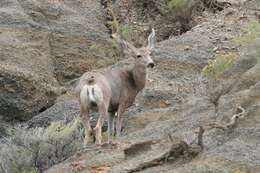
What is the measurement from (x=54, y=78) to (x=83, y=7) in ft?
12.4

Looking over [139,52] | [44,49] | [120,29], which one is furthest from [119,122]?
[120,29]

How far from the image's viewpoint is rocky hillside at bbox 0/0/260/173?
10898 mm

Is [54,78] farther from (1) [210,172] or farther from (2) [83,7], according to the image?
(1) [210,172]

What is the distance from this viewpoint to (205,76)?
17328mm

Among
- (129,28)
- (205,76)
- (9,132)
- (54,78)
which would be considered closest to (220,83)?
(205,76)

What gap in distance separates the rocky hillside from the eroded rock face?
0.03m

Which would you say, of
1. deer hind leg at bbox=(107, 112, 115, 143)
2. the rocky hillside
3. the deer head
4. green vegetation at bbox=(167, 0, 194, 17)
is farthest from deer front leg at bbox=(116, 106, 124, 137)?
green vegetation at bbox=(167, 0, 194, 17)

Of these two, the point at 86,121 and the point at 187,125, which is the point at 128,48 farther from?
the point at 187,125

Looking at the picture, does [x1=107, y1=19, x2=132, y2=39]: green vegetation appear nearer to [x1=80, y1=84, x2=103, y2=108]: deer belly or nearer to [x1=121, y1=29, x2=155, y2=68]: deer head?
[x1=121, y1=29, x2=155, y2=68]: deer head

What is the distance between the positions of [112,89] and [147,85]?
12.4ft

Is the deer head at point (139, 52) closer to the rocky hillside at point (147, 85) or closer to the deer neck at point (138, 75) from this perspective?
the deer neck at point (138, 75)

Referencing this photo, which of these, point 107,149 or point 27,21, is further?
point 27,21

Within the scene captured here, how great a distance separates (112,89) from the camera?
1437 cm

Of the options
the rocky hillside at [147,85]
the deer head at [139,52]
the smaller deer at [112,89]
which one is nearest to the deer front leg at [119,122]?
the smaller deer at [112,89]
